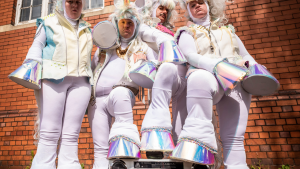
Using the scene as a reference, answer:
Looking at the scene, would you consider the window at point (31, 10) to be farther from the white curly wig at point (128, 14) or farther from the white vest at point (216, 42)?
the white vest at point (216, 42)

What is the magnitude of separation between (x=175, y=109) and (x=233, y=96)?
48 centimetres

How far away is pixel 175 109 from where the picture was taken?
1735 millimetres

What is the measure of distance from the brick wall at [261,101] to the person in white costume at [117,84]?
4.89ft

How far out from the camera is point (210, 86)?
130 centimetres

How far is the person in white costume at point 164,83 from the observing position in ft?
4.40

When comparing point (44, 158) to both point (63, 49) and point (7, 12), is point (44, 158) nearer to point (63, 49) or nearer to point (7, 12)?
point (63, 49)

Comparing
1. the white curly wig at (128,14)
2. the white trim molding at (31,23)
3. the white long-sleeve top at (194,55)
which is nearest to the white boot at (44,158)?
the white curly wig at (128,14)

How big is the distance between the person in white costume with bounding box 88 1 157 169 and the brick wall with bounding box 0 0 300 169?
1.49 meters

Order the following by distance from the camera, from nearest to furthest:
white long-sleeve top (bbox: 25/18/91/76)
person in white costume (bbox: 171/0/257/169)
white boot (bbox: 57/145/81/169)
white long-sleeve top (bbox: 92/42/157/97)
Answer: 1. person in white costume (bbox: 171/0/257/169)
2. white boot (bbox: 57/145/81/169)
3. white long-sleeve top (bbox: 25/18/91/76)
4. white long-sleeve top (bbox: 92/42/157/97)

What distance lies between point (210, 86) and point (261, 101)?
2072 millimetres

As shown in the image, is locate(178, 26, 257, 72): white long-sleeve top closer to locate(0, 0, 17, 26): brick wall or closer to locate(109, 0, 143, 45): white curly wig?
locate(109, 0, 143, 45): white curly wig

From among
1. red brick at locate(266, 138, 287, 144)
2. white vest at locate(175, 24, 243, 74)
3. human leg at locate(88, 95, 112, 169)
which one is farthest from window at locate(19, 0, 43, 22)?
red brick at locate(266, 138, 287, 144)

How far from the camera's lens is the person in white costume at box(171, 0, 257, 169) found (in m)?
1.25

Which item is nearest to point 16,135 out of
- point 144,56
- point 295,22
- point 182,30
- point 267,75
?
point 144,56
